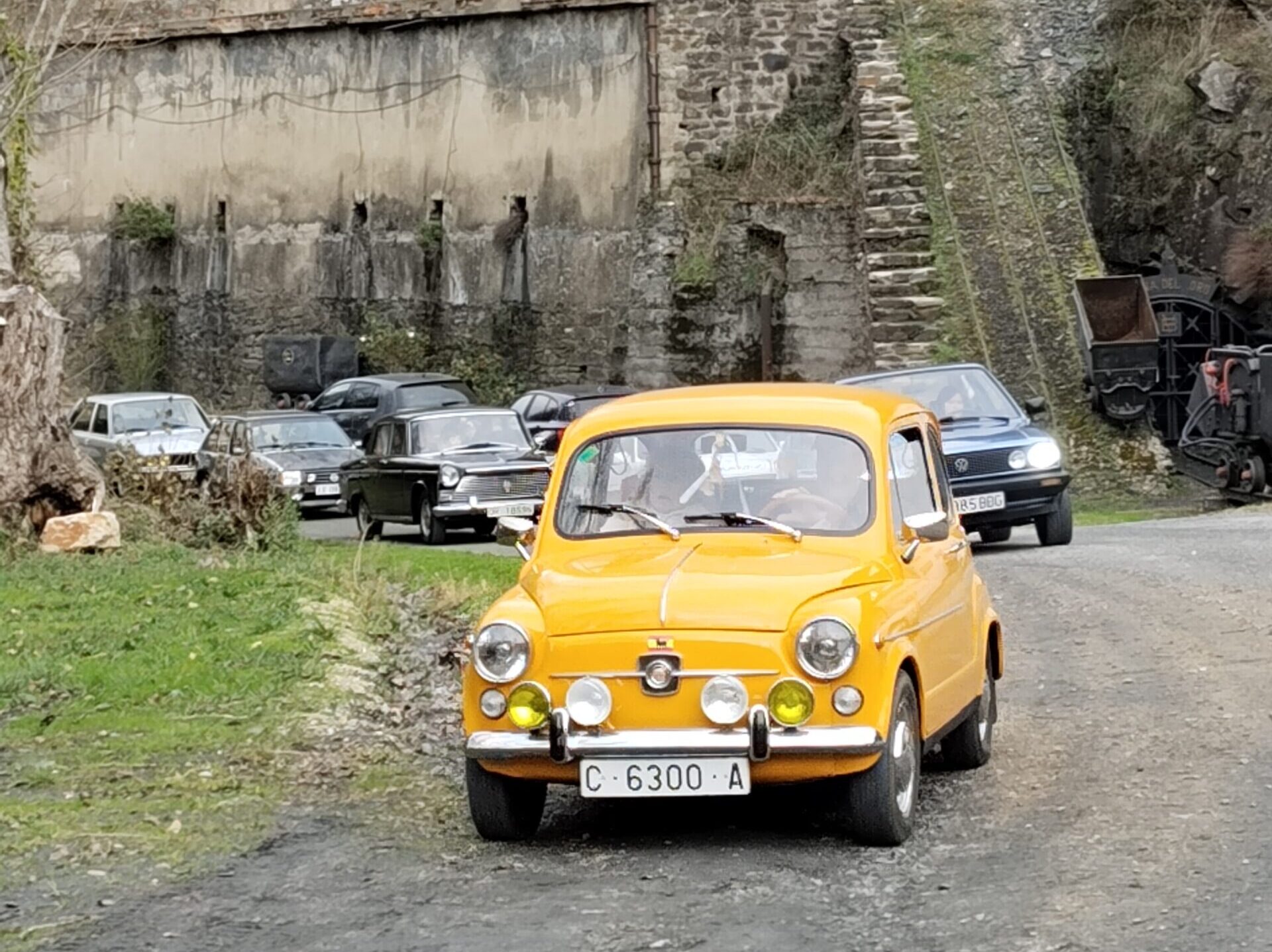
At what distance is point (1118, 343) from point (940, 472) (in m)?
16.0

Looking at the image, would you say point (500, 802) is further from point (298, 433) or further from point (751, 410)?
point (298, 433)

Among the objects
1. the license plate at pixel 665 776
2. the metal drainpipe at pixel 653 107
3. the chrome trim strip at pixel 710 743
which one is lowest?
the license plate at pixel 665 776

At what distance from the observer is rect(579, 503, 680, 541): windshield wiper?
8.89m

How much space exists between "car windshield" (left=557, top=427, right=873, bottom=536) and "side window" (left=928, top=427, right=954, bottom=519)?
0.85 metres

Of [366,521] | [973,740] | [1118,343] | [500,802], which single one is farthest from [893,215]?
[500,802]

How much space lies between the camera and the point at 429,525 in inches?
932

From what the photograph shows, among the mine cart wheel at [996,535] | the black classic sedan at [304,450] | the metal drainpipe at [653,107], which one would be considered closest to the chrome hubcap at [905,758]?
the mine cart wheel at [996,535]

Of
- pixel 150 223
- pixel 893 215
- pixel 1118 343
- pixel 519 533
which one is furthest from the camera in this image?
pixel 150 223

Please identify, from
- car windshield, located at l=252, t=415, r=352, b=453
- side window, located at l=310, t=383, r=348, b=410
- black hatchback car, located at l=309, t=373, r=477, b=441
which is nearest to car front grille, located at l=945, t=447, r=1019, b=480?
car windshield, located at l=252, t=415, r=352, b=453

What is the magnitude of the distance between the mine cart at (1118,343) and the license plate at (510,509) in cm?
663

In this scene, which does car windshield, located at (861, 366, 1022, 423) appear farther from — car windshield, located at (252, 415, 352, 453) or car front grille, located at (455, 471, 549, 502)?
car windshield, located at (252, 415, 352, 453)

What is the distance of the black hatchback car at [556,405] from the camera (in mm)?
28594

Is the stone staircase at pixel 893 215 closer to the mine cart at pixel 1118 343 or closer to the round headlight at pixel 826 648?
the mine cart at pixel 1118 343

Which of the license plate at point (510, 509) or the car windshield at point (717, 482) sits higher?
the car windshield at point (717, 482)
